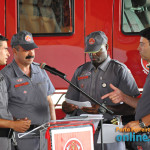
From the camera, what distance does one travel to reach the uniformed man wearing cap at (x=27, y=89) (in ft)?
9.34

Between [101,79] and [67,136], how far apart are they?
132cm

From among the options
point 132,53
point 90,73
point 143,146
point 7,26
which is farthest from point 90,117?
point 7,26

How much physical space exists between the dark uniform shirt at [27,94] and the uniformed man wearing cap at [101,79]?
0.26m

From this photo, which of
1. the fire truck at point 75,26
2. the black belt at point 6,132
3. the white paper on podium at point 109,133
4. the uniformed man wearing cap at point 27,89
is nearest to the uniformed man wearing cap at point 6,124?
the black belt at point 6,132

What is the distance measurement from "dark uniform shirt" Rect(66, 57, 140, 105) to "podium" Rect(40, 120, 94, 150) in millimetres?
1130

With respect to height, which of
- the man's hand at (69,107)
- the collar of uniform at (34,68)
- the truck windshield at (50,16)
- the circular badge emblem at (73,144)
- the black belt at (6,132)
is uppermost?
the truck windshield at (50,16)

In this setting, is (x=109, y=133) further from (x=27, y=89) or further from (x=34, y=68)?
(x=34, y=68)

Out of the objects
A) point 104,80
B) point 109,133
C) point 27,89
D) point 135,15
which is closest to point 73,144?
point 109,133

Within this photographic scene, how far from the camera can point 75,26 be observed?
11.4ft

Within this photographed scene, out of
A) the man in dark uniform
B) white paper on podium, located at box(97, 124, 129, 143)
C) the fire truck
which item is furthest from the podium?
the fire truck

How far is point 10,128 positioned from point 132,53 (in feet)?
5.92

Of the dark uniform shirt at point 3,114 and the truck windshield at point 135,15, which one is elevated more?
the truck windshield at point 135,15

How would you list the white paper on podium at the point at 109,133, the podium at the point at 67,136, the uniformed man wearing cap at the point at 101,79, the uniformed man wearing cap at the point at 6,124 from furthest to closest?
the uniformed man wearing cap at the point at 101,79
the uniformed man wearing cap at the point at 6,124
the white paper on podium at the point at 109,133
the podium at the point at 67,136

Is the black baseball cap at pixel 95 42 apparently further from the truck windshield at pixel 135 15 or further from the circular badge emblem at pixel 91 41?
the truck windshield at pixel 135 15
